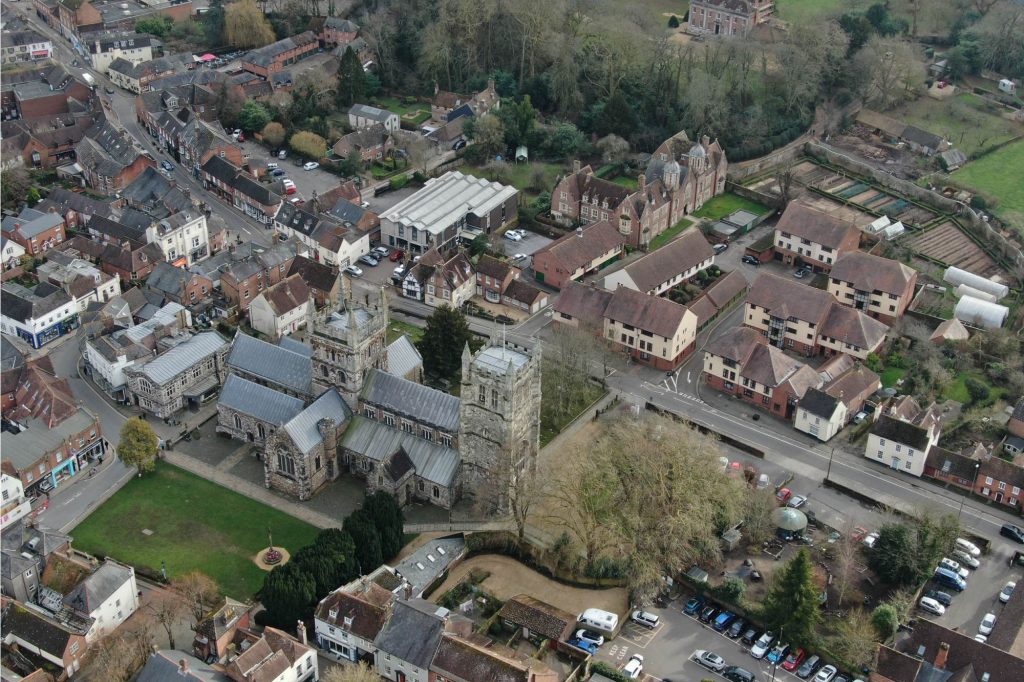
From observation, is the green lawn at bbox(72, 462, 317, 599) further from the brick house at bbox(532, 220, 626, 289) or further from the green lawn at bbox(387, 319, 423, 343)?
the brick house at bbox(532, 220, 626, 289)

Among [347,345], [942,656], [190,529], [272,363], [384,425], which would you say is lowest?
[190,529]

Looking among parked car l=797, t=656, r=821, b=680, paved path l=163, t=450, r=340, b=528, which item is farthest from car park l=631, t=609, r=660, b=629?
paved path l=163, t=450, r=340, b=528

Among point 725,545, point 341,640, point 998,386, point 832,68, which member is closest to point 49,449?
point 341,640

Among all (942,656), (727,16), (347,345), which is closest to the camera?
(942,656)

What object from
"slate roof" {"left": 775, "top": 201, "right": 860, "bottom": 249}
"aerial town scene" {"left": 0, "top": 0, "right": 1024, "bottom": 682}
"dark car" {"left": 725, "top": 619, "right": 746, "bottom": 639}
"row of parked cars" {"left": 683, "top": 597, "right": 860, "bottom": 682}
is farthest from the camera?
"slate roof" {"left": 775, "top": 201, "right": 860, "bottom": 249}

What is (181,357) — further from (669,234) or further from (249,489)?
(669,234)

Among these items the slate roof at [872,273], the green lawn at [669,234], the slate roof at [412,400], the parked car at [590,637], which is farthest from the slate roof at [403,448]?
the green lawn at [669,234]

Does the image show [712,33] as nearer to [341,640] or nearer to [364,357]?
[364,357]

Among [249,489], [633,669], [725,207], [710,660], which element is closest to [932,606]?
[710,660]
